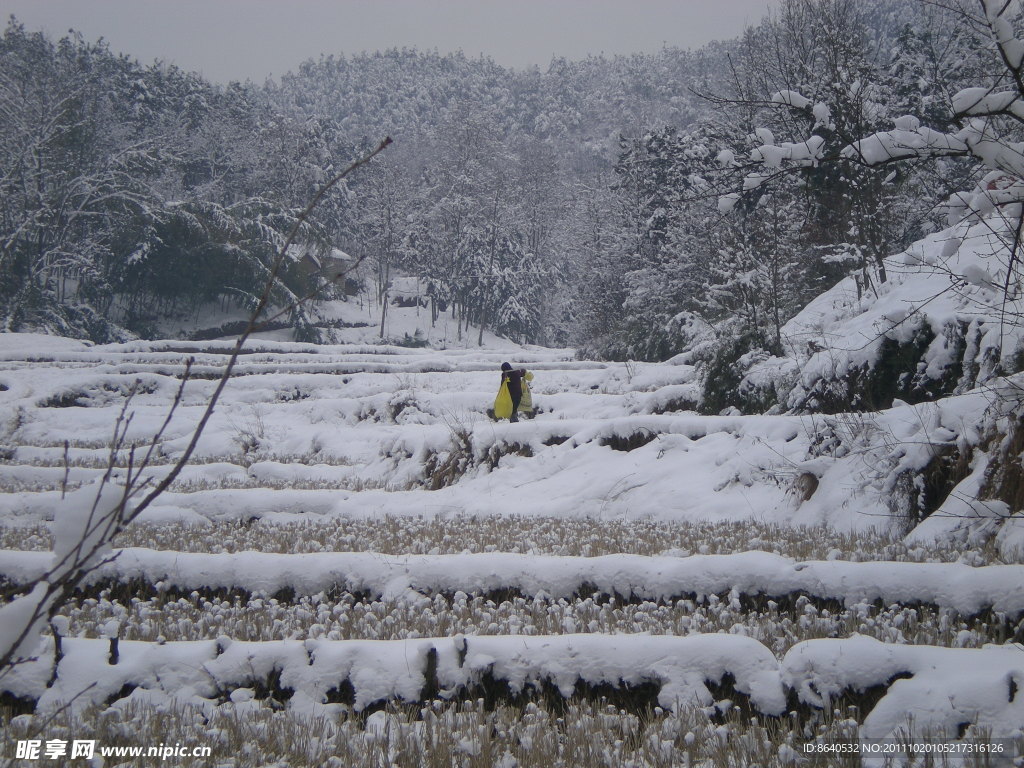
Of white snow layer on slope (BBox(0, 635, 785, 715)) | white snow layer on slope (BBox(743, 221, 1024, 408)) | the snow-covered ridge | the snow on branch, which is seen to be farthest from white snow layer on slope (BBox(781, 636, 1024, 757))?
white snow layer on slope (BBox(743, 221, 1024, 408))

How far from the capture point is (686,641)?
320 cm

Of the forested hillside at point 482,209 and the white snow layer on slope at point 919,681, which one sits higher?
the forested hillside at point 482,209

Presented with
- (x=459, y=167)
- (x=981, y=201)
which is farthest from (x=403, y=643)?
(x=459, y=167)

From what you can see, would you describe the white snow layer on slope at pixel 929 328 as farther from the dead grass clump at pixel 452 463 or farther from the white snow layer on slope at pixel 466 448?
the dead grass clump at pixel 452 463

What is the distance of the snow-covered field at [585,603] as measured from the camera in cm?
285

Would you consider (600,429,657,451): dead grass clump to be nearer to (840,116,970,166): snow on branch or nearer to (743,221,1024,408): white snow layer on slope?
(743,221,1024,408): white snow layer on slope

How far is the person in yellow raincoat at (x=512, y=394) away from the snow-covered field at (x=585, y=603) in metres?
Answer: 4.09

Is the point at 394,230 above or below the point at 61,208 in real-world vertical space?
above

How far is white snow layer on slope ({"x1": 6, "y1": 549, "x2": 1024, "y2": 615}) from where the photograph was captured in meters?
4.01

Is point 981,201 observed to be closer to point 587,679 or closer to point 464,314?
point 587,679

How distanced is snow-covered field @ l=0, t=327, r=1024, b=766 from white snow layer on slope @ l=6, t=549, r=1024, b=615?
18mm

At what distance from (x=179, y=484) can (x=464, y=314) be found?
2090 inches

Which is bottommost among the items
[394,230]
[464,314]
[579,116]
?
[464,314]

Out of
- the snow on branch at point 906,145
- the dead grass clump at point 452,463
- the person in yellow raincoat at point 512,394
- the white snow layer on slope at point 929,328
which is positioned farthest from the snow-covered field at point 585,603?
the person in yellow raincoat at point 512,394
